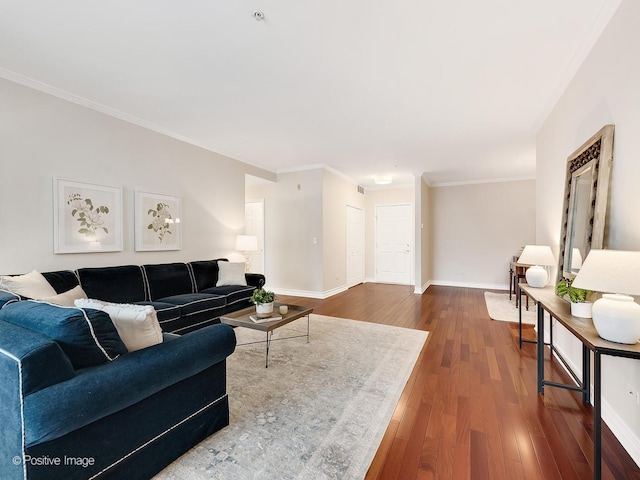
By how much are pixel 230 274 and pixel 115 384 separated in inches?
126

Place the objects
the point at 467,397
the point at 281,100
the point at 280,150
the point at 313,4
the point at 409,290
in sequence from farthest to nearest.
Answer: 1. the point at 409,290
2. the point at 280,150
3. the point at 281,100
4. the point at 467,397
5. the point at 313,4

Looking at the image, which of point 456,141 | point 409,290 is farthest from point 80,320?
point 409,290

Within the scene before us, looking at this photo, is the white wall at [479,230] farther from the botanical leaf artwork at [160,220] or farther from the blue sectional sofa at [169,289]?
the botanical leaf artwork at [160,220]

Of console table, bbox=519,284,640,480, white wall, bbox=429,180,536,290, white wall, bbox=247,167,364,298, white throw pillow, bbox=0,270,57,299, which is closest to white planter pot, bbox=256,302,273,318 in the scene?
white throw pillow, bbox=0,270,57,299

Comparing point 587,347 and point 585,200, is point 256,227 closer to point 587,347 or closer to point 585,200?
point 585,200

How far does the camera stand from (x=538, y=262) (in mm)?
2984

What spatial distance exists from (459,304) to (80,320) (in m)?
5.52

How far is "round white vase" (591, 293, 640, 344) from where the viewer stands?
1373 millimetres

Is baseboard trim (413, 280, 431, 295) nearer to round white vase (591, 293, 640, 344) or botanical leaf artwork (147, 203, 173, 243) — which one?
botanical leaf artwork (147, 203, 173, 243)

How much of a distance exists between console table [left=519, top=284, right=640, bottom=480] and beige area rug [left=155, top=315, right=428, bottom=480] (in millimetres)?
1045

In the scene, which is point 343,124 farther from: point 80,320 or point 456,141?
point 80,320

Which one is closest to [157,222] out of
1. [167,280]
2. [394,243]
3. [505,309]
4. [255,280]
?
[167,280]

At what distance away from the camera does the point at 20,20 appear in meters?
2.04

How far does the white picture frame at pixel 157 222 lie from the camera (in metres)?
3.78
